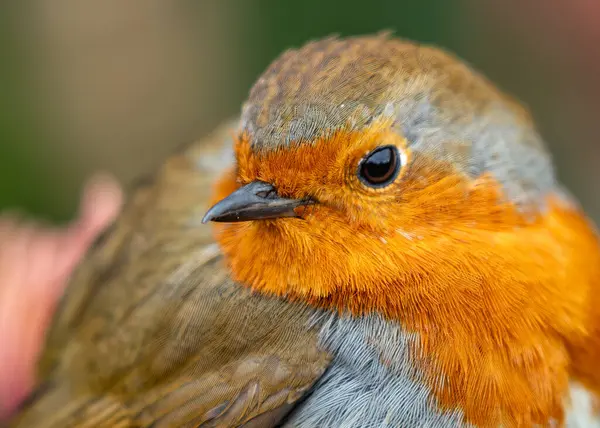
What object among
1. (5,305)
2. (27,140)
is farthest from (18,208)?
(5,305)

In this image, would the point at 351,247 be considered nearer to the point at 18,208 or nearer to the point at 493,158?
the point at 493,158


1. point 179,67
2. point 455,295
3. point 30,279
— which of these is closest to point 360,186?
point 455,295

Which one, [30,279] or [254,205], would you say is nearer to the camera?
[254,205]

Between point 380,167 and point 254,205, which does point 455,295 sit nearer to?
point 380,167

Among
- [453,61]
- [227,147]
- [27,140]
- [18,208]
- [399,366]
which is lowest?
[399,366]

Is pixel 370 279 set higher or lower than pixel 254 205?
lower

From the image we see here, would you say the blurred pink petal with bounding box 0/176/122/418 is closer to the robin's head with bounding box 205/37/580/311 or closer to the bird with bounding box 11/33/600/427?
the bird with bounding box 11/33/600/427

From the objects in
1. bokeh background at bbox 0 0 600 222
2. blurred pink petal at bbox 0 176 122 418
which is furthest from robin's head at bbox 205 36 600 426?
bokeh background at bbox 0 0 600 222
